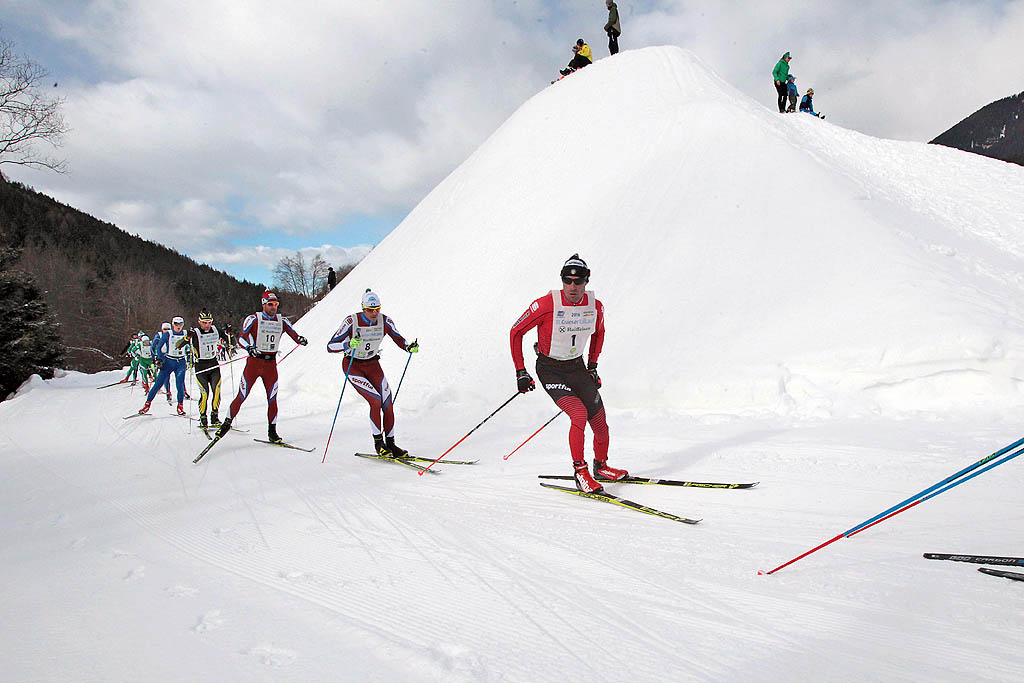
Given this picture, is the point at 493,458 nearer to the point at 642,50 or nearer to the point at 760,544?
the point at 760,544

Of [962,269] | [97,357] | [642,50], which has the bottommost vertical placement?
[97,357]

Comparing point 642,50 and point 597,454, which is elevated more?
point 642,50

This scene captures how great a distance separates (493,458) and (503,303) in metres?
6.00

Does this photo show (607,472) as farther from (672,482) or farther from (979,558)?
(979,558)

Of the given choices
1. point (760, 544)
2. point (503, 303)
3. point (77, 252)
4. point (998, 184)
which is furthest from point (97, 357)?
point (998, 184)

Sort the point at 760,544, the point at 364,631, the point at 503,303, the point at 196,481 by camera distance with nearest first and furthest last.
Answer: the point at 364,631 < the point at 760,544 < the point at 196,481 < the point at 503,303

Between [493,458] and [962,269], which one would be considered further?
[962,269]

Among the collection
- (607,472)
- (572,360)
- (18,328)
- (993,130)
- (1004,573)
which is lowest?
(607,472)

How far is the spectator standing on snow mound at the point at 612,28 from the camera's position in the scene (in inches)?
765

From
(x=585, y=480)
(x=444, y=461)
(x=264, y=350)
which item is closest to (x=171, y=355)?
(x=264, y=350)

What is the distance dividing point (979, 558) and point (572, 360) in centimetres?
316

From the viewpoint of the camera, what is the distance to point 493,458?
6.48 metres

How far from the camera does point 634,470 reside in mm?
5484

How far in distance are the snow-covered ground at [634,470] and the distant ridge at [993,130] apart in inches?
2413
